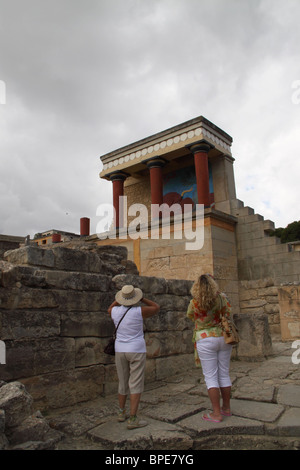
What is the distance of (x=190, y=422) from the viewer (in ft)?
11.8

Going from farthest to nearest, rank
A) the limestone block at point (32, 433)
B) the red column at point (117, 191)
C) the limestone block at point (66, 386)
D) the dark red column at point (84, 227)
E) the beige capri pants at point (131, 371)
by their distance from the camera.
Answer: the dark red column at point (84, 227), the red column at point (117, 191), the limestone block at point (66, 386), the beige capri pants at point (131, 371), the limestone block at point (32, 433)

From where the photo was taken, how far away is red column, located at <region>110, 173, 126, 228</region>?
15.7 meters

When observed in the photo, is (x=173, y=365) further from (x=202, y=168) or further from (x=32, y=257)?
(x=202, y=168)

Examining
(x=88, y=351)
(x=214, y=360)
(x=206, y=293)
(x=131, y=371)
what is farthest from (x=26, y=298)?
(x=214, y=360)

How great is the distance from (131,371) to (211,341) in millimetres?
909

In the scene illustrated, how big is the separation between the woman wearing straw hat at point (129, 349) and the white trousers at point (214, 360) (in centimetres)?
64

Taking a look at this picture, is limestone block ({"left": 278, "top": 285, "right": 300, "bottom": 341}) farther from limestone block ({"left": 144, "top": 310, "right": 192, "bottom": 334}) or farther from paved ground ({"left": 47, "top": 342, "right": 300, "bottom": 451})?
paved ground ({"left": 47, "top": 342, "right": 300, "bottom": 451})

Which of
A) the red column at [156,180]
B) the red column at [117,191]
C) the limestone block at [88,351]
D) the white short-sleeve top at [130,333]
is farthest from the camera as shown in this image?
the red column at [117,191]

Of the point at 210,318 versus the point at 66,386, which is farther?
the point at 66,386

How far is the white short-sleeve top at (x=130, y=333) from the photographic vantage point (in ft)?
12.5

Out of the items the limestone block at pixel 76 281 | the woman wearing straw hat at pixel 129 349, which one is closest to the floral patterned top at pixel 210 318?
the woman wearing straw hat at pixel 129 349

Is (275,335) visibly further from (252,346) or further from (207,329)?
(207,329)

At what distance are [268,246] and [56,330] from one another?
8.73m

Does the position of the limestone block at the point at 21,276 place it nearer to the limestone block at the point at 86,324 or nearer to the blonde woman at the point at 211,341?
the limestone block at the point at 86,324
